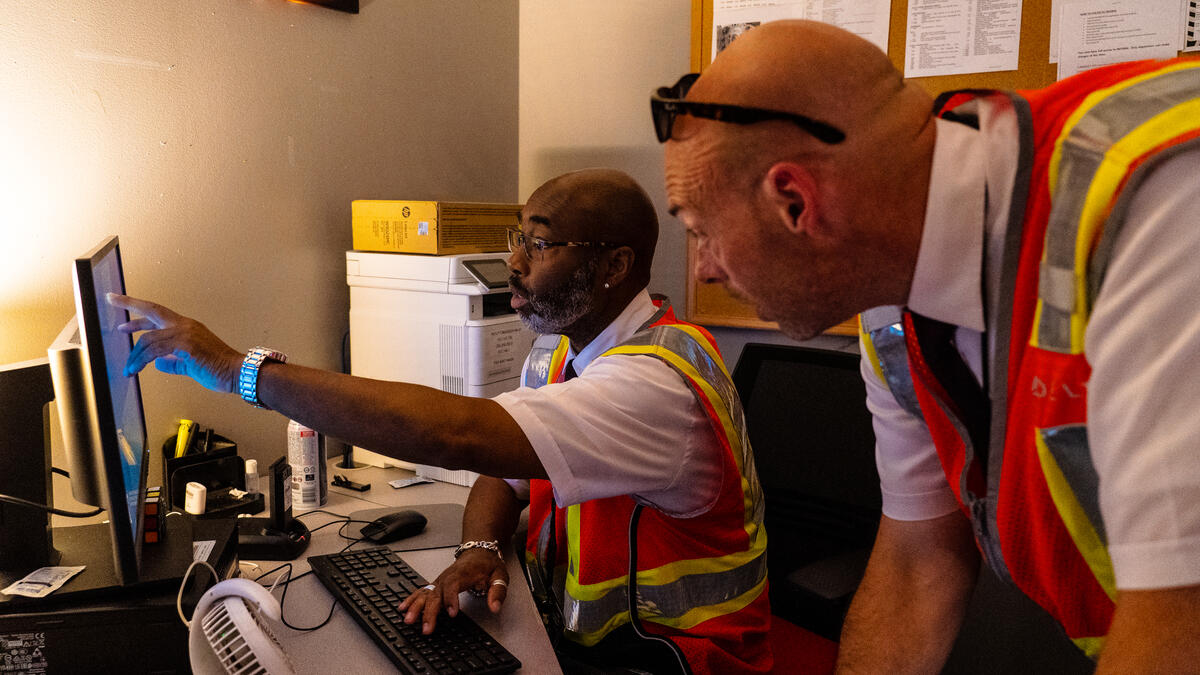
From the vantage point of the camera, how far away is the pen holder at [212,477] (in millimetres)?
1683

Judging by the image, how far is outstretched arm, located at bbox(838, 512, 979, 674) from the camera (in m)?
0.98

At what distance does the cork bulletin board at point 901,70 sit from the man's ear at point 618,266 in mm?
315

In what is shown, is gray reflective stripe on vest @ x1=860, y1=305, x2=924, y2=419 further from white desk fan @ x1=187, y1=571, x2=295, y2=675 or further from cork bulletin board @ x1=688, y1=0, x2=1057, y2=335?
cork bulletin board @ x1=688, y1=0, x2=1057, y2=335

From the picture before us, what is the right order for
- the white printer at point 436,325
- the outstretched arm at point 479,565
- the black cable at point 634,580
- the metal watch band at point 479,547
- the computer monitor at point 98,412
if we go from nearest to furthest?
1. the computer monitor at point 98,412
2. the outstretched arm at point 479,565
3. the black cable at point 634,580
4. the metal watch band at point 479,547
5. the white printer at point 436,325

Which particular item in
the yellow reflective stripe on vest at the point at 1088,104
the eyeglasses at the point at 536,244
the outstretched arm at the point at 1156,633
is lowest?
the outstretched arm at the point at 1156,633

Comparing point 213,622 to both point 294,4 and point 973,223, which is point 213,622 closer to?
point 973,223

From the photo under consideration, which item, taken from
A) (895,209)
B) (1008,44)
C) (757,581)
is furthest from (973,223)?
(1008,44)

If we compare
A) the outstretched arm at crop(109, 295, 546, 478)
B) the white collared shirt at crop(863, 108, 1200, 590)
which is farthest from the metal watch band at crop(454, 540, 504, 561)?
the white collared shirt at crop(863, 108, 1200, 590)

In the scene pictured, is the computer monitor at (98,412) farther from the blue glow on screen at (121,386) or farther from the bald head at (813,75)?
the bald head at (813,75)

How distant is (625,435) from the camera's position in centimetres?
121

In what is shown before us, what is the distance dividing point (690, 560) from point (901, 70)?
1.55 metres

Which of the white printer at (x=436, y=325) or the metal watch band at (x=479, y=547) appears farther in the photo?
the white printer at (x=436, y=325)

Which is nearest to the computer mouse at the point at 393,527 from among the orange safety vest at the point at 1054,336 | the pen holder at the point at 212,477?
the pen holder at the point at 212,477

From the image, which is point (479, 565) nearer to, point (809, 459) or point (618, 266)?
point (618, 266)
